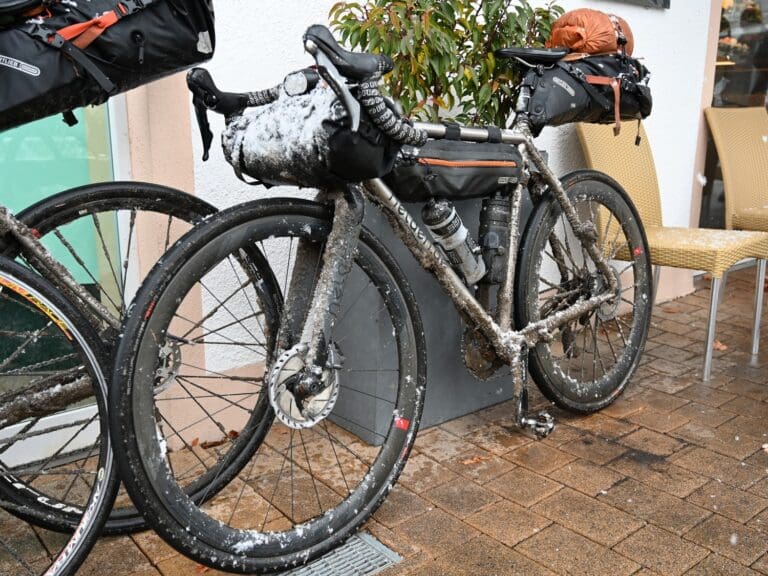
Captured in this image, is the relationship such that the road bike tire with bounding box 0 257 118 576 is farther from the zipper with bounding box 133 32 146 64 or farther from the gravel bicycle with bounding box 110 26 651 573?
the zipper with bounding box 133 32 146 64

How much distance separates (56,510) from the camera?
2.14 meters

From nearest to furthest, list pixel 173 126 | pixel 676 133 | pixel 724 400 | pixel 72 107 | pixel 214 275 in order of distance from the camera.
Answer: pixel 72 107 < pixel 173 126 < pixel 214 275 < pixel 724 400 < pixel 676 133

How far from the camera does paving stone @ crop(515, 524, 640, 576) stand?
2.14 metres

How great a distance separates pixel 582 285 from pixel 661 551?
123 centimetres

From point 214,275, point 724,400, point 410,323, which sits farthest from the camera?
A: point 724,400

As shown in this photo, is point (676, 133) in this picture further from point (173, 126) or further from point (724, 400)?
point (173, 126)

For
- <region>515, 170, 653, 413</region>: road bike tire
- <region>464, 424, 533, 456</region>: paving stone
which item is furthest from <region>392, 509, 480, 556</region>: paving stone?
<region>515, 170, 653, 413</region>: road bike tire

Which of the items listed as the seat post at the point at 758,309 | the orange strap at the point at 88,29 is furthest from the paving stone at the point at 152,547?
the seat post at the point at 758,309

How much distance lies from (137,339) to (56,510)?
751 mm

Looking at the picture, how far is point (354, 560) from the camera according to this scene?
7.20 feet

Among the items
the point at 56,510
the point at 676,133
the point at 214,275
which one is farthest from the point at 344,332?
the point at 676,133

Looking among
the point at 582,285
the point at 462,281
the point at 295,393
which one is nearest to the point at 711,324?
the point at 582,285

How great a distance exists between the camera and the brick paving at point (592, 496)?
86.2 inches

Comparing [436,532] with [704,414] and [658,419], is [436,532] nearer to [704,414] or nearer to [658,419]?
[658,419]
